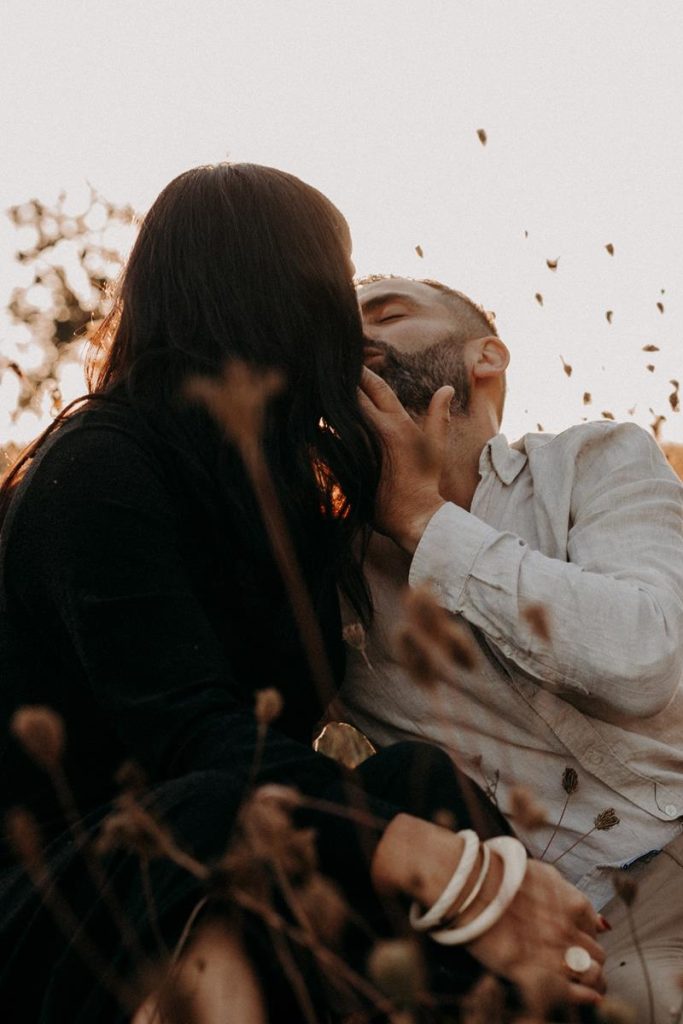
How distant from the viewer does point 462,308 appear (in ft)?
13.1

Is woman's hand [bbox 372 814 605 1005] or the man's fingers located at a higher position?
the man's fingers

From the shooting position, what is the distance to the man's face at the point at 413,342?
361cm

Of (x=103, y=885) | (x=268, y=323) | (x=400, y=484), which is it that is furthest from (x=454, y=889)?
(x=268, y=323)

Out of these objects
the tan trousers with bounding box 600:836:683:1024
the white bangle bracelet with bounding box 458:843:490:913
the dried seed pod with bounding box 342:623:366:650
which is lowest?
the tan trousers with bounding box 600:836:683:1024

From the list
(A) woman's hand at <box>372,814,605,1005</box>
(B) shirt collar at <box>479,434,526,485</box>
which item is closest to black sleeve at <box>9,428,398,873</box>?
(A) woman's hand at <box>372,814,605,1005</box>

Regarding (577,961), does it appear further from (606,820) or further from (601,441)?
(601,441)

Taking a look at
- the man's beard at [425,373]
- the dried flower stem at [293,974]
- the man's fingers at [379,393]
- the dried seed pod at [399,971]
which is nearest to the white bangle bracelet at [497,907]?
the dried flower stem at [293,974]

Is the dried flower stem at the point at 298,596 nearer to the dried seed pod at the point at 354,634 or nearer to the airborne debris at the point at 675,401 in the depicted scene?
the dried seed pod at the point at 354,634

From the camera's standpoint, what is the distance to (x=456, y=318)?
3.93 metres

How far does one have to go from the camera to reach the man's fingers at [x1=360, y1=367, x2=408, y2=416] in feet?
10.3

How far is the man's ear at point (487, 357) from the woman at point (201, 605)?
38 cm

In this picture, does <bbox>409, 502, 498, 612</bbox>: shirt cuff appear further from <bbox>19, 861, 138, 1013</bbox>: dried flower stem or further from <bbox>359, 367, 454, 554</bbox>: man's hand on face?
<bbox>19, 861, 138, 1013</bbox>: dried flower stem

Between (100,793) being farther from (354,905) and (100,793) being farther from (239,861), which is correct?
(239,861)

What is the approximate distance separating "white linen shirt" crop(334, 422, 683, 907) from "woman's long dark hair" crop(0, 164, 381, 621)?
28cm
